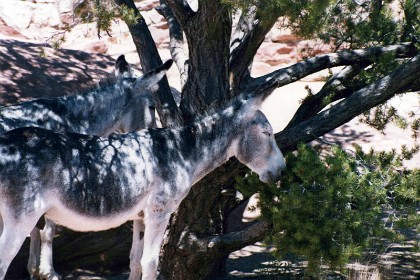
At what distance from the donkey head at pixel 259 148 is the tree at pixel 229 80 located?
338 millimetres

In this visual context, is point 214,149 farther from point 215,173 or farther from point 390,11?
point 390,11

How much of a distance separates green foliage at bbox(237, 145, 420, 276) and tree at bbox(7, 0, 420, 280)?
0.58 metres

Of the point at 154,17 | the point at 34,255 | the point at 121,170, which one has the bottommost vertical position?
the point at 34,255

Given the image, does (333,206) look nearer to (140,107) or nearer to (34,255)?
(140,107)

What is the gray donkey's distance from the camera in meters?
7.14

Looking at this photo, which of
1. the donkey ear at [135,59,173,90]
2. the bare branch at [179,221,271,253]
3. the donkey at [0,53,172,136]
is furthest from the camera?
the donkey ear at [135,59,173,90]

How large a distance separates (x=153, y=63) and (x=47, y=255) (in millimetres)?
2652

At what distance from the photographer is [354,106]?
7383 mm

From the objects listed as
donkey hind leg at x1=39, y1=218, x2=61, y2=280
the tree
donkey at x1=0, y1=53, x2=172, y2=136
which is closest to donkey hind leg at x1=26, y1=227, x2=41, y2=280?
donkey hind leg at x1=39, y1=218, x2=61, y2=280

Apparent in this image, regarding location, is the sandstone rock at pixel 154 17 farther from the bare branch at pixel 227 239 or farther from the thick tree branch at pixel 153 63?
the bare branch at pixel 227 239

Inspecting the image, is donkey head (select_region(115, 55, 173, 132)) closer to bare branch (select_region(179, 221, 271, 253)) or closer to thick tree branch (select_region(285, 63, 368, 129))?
bare branch (select_region(179, 221, 271, 253))

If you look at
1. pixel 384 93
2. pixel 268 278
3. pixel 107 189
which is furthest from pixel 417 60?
pixel 107 189

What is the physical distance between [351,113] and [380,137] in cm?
423

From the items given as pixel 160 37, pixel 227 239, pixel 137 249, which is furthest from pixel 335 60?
pixel 160 37
